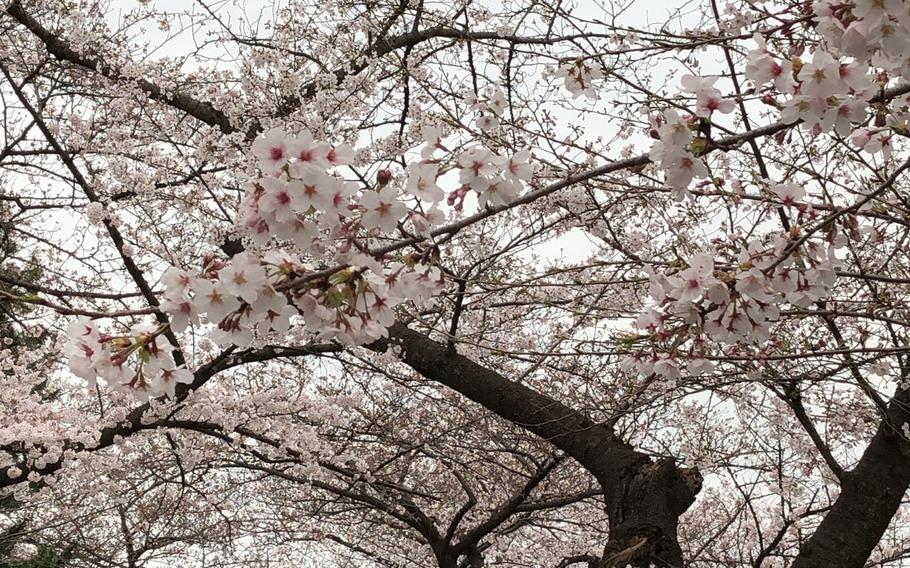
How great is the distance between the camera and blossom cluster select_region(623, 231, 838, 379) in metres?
1.47

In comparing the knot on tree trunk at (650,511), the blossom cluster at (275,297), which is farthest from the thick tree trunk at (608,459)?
the blossom cluster at (275,297)

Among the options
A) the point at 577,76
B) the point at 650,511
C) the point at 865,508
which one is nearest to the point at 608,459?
the point at 650,511

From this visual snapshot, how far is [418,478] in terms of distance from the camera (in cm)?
755

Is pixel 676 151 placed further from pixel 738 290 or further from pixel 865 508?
pixel 865 508

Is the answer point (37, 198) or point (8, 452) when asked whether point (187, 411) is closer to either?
point (8, 452)

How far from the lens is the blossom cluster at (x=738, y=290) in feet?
4.83

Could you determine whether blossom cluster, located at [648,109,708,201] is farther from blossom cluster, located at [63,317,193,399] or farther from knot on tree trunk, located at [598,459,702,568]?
knot on tree trunk, located at [598,459,702,568]

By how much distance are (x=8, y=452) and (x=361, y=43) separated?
140 inches

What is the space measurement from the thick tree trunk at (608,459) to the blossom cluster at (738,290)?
2.03 m

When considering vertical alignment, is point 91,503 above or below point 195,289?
above

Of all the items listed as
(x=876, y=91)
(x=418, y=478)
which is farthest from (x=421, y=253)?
(x=418, y=478)

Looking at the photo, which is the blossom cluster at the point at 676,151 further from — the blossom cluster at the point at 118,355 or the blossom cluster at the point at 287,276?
the blossom cluster at the point at 118,355

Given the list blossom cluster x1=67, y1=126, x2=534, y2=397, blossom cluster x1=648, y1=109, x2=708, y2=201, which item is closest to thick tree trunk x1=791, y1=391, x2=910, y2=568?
blossom cluster x1=648, y1=109, x2=708, y2=201

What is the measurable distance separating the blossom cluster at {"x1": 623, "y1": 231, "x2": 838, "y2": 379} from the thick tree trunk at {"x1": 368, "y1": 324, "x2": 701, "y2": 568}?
203 cm
